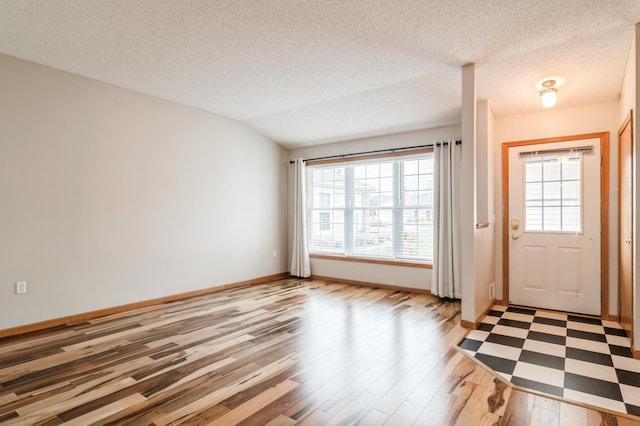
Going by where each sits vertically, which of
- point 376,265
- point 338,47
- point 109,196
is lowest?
point 376,265

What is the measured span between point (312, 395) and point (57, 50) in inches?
143

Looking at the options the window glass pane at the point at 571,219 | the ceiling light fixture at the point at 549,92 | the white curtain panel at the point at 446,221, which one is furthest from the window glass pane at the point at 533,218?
the ceiling light fixture at the point at 549,92

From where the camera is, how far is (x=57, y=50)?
319 cm

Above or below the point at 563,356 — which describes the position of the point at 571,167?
above

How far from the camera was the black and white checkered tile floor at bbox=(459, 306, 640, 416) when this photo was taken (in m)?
2.21

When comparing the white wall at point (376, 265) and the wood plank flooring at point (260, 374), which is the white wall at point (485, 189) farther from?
the white wall at point (376, 265)

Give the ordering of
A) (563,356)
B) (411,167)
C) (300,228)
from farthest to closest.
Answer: (300,228), (411,167), (563,356)

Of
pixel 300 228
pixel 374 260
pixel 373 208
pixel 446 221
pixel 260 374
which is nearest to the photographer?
pixel 260 374

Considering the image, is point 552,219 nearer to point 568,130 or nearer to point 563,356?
point 568,130

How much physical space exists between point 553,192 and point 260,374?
3.80 meters

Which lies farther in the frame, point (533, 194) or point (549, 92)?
point (533, 194)

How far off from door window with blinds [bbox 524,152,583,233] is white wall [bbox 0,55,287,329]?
156 inches

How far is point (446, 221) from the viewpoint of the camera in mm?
4746

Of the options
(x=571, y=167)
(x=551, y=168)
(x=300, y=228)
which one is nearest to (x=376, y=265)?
(x=300, y=228)
